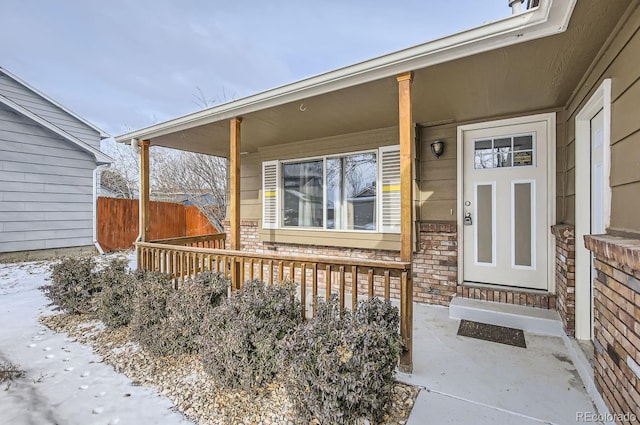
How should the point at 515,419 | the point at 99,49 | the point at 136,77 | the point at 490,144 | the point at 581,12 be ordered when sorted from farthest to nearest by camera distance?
1. the point at 136,77
2. the point at 99,49
3. the point at 490,144
4. the point at 515,419
5. the point at 581,12

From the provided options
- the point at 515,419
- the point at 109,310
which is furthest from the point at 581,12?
the point at 109,310

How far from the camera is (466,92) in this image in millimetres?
3061

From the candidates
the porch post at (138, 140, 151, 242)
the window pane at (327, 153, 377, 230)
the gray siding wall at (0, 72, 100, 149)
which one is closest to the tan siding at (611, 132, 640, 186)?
the window pane at (327, 153, 377, 230)

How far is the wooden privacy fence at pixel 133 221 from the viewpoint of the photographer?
9.34m

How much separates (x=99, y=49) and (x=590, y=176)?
14.0 metres

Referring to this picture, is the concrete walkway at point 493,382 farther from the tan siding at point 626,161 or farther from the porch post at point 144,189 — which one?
the porch post at point 144,189

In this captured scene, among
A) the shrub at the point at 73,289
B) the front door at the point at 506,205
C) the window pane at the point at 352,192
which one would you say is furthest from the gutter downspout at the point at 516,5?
the shrub at the point at 73,289

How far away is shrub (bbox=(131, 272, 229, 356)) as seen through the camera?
2.99m

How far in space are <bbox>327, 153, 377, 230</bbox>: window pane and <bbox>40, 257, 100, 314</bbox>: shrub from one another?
347 centimetres

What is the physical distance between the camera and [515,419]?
197 centimetres

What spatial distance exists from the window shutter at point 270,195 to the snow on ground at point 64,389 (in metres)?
3.16

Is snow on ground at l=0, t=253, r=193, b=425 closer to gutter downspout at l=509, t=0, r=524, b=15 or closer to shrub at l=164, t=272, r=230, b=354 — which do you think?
shrub at l=164, t=272, r=230, b=354

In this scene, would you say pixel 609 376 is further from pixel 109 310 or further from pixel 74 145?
pixel 74 145

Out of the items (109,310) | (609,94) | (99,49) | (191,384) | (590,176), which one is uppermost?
(99,49)
